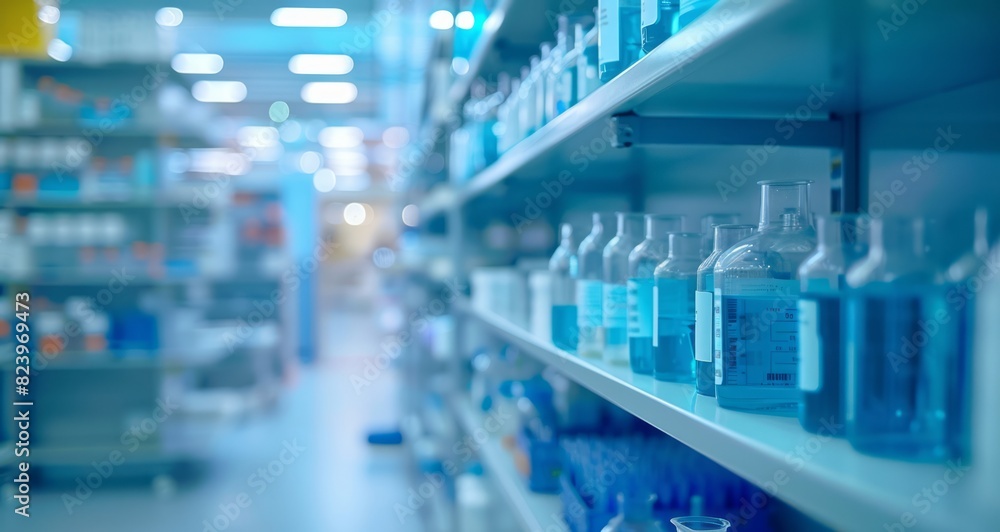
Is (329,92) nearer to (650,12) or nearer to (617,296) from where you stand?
(617,296)

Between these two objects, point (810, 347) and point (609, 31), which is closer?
point (810, 347)

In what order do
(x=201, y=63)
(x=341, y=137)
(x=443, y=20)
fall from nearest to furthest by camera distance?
1. (x=443, y=20)
2. (x=201, y=63)
3. (x=341, y=137)

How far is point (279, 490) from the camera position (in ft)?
14.6

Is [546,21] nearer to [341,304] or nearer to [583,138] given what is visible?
[583,138]

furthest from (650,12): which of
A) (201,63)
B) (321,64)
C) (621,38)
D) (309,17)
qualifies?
(201,63)

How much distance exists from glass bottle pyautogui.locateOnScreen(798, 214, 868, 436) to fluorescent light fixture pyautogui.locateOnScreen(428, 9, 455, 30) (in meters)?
3.00

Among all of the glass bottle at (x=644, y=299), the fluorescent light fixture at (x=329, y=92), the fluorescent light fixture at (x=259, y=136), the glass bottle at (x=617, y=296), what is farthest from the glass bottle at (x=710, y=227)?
the fluorescent light fixture at (x=259, y=136)

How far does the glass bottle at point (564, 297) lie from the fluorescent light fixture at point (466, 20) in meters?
1.29

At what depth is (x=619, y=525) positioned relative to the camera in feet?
4.42

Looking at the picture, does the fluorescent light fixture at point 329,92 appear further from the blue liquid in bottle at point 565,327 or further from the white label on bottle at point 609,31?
the white label on bottle at point 609,31

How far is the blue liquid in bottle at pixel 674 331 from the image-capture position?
1164 mm

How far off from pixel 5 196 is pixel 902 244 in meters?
5.21

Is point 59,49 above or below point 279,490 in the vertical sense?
above

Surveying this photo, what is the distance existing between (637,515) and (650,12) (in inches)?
30.9
